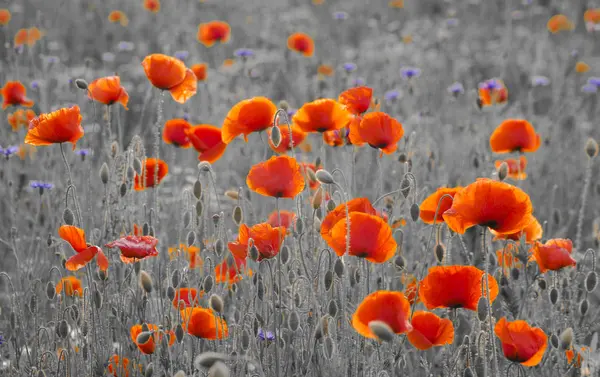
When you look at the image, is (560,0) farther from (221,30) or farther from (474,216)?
(474,216)

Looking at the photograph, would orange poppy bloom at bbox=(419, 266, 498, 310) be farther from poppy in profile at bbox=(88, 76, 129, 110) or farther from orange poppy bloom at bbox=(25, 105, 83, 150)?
poppy in profile at bbox=(88, 76, 129, 110)

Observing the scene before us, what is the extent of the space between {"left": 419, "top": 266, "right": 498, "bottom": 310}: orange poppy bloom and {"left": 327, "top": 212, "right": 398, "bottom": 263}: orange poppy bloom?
122 millimetres

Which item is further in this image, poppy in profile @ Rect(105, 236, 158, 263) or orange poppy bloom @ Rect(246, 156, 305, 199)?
orange poppy bloom @ Rect(246, 156, 305, 199)

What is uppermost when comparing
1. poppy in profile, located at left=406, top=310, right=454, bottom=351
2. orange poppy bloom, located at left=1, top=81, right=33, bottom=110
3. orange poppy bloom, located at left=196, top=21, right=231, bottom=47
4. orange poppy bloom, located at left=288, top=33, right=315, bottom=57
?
orange poppy bloom, located at left=196, top=21, right=231, bottom=47

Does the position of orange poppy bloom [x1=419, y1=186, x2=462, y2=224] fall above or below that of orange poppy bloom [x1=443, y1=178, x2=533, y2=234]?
below

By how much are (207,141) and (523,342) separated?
4.36ft

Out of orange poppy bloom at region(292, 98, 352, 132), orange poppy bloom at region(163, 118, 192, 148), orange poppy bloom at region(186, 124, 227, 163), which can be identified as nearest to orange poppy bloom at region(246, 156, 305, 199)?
orange poppy bloom at region(292, 98, 352, 132)

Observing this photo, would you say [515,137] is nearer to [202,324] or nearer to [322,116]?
[322,116]

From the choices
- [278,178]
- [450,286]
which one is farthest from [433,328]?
[278,178]

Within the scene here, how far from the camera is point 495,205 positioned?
6.03 feet

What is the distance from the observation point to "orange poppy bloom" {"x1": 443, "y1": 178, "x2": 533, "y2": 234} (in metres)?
1.83

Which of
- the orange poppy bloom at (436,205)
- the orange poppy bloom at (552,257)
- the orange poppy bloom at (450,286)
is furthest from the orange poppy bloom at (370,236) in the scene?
the orange poppy bloom at (552,257)

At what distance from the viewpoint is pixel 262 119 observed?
247 cm

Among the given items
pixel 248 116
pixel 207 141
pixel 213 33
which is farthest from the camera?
pixel 213 33
